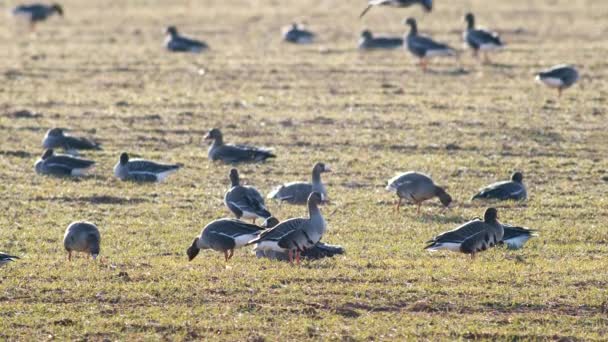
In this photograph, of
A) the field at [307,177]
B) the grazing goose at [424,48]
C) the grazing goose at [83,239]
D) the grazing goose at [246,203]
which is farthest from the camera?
the grazing goose at [424,48]

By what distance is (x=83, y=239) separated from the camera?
45.1ft

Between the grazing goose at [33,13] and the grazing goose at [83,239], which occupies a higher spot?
the grazing goose at [83,239]

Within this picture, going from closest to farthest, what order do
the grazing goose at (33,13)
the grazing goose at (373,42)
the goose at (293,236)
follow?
the goose at (293,236) → the grazing goose at (373,42) → the grazing goose at (33,13)

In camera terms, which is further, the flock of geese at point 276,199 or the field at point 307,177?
the flock of geese at point 276,199

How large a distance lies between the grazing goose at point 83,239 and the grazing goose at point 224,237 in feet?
3.35

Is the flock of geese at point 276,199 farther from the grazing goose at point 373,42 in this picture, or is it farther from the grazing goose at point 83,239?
the grazing goose at point 373,42

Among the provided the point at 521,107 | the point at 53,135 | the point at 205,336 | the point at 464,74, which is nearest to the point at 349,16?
the point at 464,74

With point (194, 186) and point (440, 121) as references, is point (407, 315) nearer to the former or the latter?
point (194, 186)

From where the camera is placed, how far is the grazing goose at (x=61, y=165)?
19.3 m

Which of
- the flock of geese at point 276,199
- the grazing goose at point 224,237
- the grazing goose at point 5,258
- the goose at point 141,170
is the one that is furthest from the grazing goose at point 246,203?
the grazing goose at point 5,258

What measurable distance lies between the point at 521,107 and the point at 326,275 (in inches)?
537

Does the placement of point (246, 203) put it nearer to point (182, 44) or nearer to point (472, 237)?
point (472, 237)

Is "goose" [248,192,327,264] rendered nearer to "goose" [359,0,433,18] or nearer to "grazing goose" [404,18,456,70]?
"goose" [359,0,433,18]

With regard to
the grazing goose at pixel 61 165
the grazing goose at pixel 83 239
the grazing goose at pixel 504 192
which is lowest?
the grazing goose at pixel 504 192
